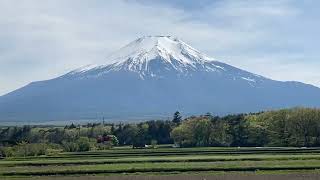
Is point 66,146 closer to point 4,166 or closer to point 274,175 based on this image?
point 4,166

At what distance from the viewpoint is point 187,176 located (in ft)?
127

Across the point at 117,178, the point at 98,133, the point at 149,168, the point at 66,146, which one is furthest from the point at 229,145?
the point at 117,178

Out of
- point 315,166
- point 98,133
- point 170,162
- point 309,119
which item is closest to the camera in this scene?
point 315,166

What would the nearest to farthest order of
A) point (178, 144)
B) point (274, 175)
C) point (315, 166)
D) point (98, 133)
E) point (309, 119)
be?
1. point (274, 175)
2. point (315, 166)
3. point (309, 119)
4. point (178, 144)
5. point (98, 133)

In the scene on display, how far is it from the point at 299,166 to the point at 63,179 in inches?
598

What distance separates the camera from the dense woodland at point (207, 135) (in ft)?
270

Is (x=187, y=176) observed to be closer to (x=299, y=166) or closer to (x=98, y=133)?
(x=299, y=166)

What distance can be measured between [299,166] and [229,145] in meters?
44.8

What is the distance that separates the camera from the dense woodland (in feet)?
270

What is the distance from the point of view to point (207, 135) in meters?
92.3

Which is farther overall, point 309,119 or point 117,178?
point 309,119

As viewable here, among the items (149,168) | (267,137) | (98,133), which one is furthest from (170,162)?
(98,133)

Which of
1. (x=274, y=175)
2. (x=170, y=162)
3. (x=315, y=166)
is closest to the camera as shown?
(x=274, y=175)

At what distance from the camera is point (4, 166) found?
2084 inches
